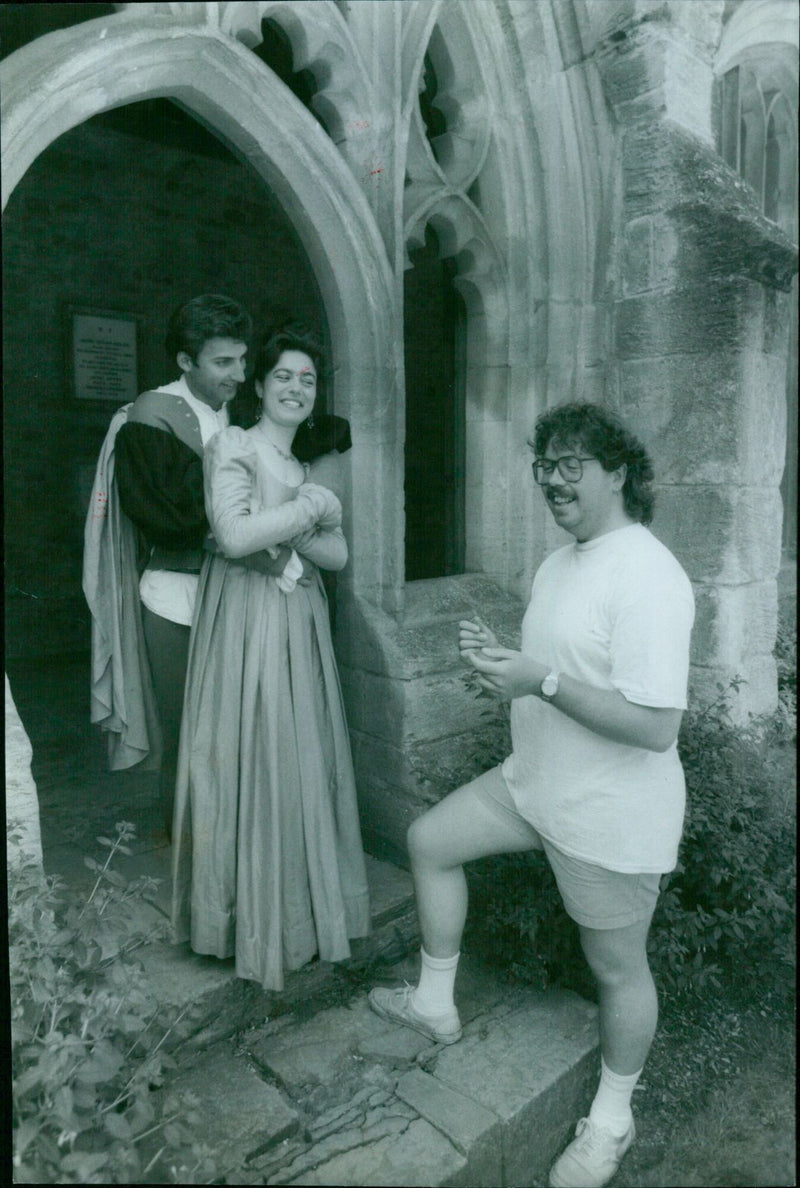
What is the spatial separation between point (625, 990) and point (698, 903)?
772 millimetres

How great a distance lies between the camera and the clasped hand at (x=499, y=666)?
6.47ft

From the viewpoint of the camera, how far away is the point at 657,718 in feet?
6.37

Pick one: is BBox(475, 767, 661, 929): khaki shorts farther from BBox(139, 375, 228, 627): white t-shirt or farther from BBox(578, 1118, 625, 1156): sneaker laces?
BBox(139, 375, 228, 627): white t-shirt

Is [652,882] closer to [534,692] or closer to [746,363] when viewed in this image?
[534,692]

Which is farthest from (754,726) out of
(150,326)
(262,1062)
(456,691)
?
(150,326)

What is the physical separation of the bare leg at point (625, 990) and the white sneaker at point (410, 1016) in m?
0.50

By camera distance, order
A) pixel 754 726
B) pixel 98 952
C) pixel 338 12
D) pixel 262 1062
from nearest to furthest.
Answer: pixel 98 952 → pixel 262 1062 → pixel 338 12 → pixel 754 726

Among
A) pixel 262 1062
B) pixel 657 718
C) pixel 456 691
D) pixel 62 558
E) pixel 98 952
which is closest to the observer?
pixel 657 718

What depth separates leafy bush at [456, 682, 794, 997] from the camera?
2.64 meters

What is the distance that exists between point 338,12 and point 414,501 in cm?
518

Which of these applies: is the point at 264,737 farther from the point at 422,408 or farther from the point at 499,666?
the point at 422,408

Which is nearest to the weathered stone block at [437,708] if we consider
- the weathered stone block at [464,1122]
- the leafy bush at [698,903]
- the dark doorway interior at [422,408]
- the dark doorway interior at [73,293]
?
the leafy bush at [698,903]

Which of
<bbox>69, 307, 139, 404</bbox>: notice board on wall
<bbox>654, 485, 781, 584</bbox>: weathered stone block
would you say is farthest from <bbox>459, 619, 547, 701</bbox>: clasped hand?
<bbox>69, 307, 139, 404</bbox>: notice board on wall

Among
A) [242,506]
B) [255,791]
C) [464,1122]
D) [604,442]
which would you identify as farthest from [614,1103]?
[242,506]
